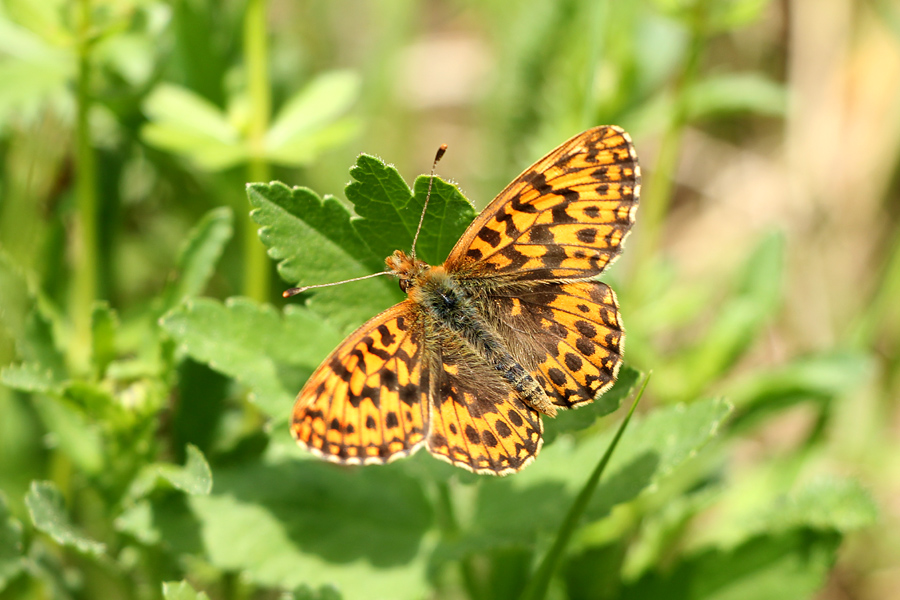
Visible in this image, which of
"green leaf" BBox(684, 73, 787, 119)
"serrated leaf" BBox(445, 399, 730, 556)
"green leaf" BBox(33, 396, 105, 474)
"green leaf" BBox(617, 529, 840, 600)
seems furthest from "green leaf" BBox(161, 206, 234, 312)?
"green leaf" BBox(684, 73, 787, 119)

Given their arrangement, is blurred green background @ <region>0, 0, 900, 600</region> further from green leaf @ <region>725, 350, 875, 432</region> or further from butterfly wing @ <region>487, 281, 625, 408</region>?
butterfly wing @ <region>487, 281, 625, 408</region>

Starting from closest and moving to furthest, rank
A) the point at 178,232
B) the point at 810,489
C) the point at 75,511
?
the point at 810,489, the point at 75,511, the point at 178,232

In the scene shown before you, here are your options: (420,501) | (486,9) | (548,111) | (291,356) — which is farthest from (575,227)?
(486,9)

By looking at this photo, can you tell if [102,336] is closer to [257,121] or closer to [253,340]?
[253,340]

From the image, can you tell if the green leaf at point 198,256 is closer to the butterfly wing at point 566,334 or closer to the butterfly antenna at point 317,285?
the butterfly antenna at point 317,285

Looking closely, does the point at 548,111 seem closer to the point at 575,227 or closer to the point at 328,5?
the point at 328,5
